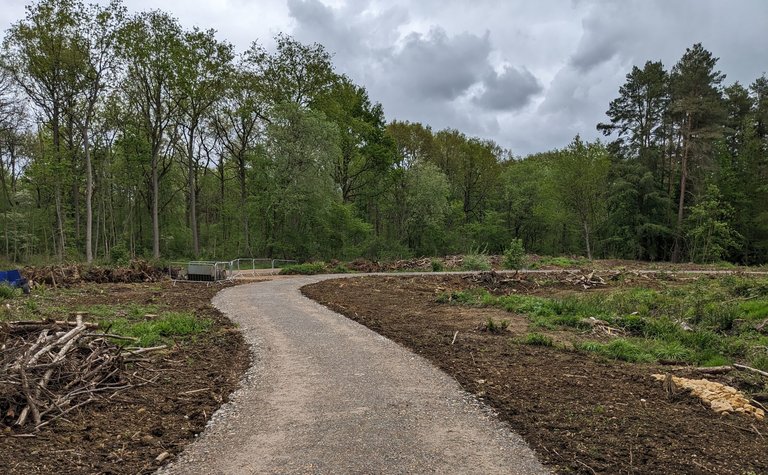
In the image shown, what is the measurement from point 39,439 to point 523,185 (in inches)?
1988

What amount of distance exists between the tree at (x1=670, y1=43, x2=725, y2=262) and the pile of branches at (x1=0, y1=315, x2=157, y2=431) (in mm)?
43784

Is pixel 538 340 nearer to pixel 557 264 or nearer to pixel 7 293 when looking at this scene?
pixel 7 293

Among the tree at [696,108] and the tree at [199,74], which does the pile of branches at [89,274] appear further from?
the tree at [696,108]

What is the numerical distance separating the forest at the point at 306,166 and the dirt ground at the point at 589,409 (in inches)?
920

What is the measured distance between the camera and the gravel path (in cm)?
443

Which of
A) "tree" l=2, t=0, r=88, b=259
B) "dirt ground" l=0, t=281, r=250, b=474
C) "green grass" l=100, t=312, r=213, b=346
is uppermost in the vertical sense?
"tree" l=2, t=0, r=88, b=259

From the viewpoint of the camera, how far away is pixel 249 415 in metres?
5.71

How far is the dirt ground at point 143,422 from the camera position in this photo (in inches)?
173

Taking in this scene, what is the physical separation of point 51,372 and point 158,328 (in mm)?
3949

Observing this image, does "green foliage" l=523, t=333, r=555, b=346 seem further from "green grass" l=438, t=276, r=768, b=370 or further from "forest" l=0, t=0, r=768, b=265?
"forest" l=0, t=0, r=768, b=265

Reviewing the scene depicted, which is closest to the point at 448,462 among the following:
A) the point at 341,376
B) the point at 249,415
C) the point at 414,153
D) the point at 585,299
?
the point at 249,415

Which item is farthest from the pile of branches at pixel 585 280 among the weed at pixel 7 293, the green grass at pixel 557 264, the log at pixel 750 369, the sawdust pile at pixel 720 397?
the weed at pixel 7 293

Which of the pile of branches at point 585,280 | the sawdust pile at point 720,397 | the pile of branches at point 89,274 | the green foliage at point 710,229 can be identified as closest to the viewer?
the sawdust pile at point 720,397

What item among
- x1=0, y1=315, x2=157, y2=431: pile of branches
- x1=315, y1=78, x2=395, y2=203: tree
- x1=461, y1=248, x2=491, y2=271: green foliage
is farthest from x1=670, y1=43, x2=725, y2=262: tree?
x1=0, y1=315, x2=157, y2=431: pile of branches
